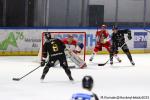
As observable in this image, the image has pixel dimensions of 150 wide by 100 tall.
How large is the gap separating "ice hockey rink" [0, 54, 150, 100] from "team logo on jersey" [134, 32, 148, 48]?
2847 mm

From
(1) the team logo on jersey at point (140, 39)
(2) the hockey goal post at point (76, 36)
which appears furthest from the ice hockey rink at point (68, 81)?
(1) the team logo on jersey at point (140, 39)

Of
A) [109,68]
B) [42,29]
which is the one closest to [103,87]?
[109,68]

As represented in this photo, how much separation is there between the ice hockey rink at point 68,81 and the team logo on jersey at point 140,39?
285cm

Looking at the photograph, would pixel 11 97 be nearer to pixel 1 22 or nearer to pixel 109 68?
pixel 109 68

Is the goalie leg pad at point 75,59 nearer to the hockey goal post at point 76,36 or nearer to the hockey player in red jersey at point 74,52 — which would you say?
the hockey player in red jersey at point 74,52

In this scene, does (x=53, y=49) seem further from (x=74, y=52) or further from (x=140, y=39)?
A: (x=140, y=39)

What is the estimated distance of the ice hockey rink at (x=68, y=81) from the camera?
33.2 ft

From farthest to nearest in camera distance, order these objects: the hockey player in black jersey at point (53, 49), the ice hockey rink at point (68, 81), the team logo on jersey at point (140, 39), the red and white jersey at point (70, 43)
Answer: the team logo on jersey at point (140, 39), the red and white jersey at point (70, 43), the hockey player in black jersey at point (53, 49), the ice hockey rink at point (68, 81)

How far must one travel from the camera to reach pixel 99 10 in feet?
70.7

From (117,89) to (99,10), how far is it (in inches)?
435

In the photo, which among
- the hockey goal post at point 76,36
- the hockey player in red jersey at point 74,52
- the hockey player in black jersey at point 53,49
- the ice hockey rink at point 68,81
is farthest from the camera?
the hockey goal post at point 76,36

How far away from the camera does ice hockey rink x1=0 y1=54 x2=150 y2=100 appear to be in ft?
33.2

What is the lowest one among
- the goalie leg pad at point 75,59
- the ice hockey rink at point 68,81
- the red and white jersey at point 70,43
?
the ice hockey rink at point 68,81

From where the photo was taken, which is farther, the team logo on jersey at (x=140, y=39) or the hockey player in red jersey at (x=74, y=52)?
the team logo on jersey at (x=140, y=39)
